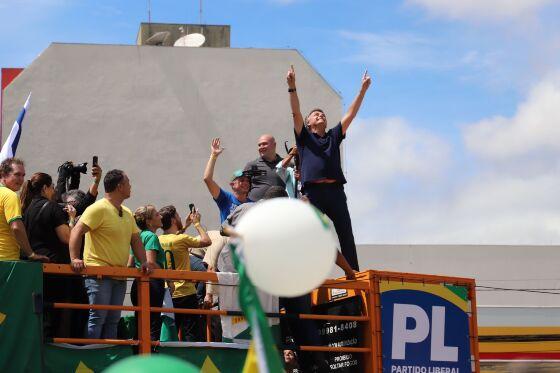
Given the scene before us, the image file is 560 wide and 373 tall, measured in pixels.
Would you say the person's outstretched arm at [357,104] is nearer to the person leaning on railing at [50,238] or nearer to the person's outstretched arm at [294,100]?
the person's outstretched arm at [294,100]

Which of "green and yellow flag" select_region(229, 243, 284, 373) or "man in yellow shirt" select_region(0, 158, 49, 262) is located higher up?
"man in yellow shirt" select_region(0, 158, 49, 262)

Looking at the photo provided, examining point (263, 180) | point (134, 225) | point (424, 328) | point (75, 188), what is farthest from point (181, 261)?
point (424, 328)

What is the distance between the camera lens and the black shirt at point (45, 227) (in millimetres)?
9219

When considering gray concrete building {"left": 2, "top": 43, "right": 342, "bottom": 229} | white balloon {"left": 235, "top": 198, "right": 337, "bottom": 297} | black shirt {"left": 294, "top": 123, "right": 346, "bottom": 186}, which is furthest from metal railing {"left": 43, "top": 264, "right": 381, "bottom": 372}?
gray concrete building {"left": 2, "top": 43, "right": 342, "bottom": 229}

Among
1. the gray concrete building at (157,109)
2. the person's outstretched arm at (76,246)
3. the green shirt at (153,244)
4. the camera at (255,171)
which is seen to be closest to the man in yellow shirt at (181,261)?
the green shirt at (153,244)

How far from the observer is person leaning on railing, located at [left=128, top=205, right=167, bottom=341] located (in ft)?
31.6

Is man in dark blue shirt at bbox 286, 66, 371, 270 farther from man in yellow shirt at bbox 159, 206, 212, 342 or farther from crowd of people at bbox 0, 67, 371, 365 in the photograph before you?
man in yellow shirt at bbox 159, 206, 212, 342

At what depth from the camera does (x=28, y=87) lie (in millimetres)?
30094

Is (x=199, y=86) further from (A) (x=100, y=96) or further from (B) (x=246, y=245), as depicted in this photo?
(B) (x=246, y=245)

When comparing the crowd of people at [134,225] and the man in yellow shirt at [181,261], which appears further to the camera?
the man in yellow shirt at [181,261]

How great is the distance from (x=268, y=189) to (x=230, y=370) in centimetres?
178

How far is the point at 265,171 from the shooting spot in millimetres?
11086

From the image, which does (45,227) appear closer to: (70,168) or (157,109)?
(70,168)

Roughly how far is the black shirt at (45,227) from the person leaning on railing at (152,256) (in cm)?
73
